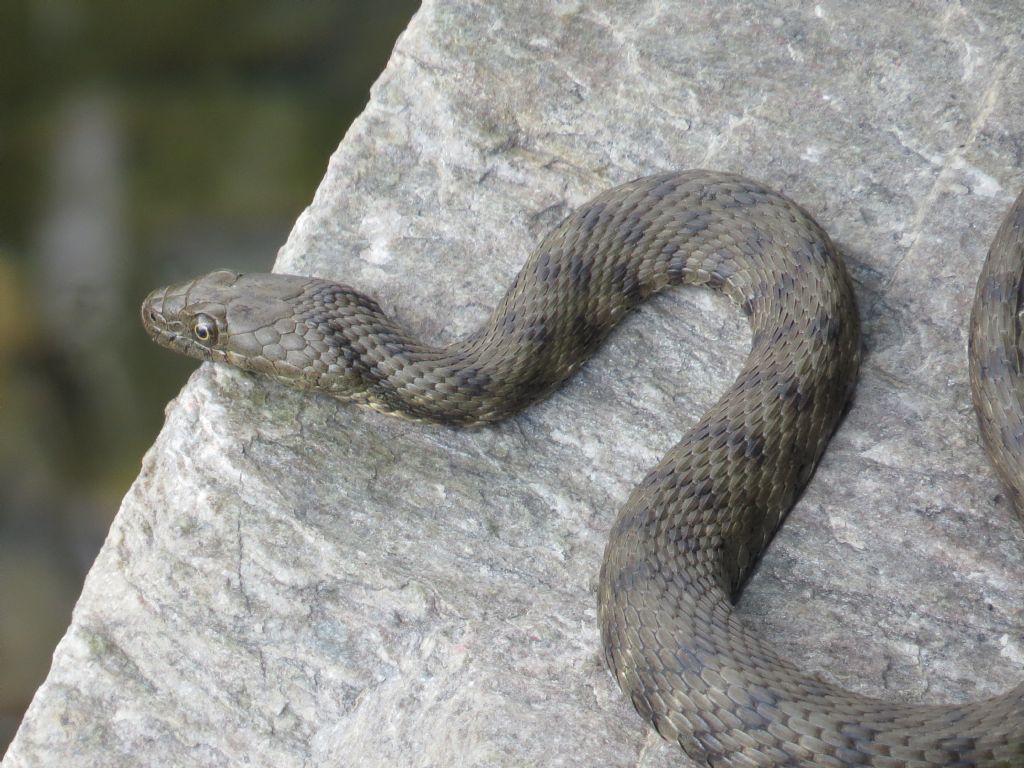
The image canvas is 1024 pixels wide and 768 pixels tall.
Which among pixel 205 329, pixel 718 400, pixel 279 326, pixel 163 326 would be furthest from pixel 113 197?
pixel 718 400

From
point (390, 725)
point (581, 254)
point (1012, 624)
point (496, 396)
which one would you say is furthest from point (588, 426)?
point (1012, 624)

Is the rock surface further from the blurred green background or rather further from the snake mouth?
the blurred green background

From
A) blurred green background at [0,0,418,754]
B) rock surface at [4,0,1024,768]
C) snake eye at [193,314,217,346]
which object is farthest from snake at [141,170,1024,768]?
blurred green background at [0,0,418,754]

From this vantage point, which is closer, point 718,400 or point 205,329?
point 718,400

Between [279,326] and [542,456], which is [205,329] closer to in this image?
[279,326]

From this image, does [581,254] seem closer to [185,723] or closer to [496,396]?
[496,396]

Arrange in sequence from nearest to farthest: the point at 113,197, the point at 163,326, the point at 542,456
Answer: the point at 542,456, the point at 163,326, the point at 113,197
